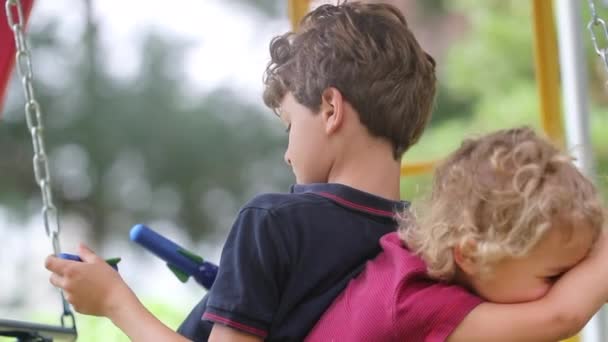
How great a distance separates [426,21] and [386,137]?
6.53 m

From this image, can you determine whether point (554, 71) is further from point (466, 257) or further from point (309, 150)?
point (466, 257)

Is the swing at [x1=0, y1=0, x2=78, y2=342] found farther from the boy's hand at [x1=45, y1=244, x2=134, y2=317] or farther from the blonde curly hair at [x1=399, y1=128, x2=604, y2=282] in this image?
the blonde curly hair at [x1=399, y1=128, x2=604, y2=282]

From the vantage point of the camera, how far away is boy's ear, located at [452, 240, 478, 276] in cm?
150

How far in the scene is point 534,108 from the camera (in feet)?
26.6

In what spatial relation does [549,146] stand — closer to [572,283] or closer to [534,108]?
[572,283]

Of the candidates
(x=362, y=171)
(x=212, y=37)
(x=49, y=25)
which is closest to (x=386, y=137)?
(x=362, y=171)

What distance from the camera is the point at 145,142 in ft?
35.6

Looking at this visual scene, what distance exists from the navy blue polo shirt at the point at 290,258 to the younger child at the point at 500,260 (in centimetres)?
10

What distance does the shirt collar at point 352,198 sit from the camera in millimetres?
1709

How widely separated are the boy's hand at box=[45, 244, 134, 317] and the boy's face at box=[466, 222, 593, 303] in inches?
21.9

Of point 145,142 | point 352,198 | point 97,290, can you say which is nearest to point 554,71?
point 352,198

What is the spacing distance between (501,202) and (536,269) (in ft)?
0.37

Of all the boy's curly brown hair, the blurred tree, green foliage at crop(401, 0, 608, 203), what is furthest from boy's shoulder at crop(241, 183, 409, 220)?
the blurred tree

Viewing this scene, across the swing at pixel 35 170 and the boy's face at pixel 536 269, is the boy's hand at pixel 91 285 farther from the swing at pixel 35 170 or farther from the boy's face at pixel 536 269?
the boy's face at pixel 536 269
